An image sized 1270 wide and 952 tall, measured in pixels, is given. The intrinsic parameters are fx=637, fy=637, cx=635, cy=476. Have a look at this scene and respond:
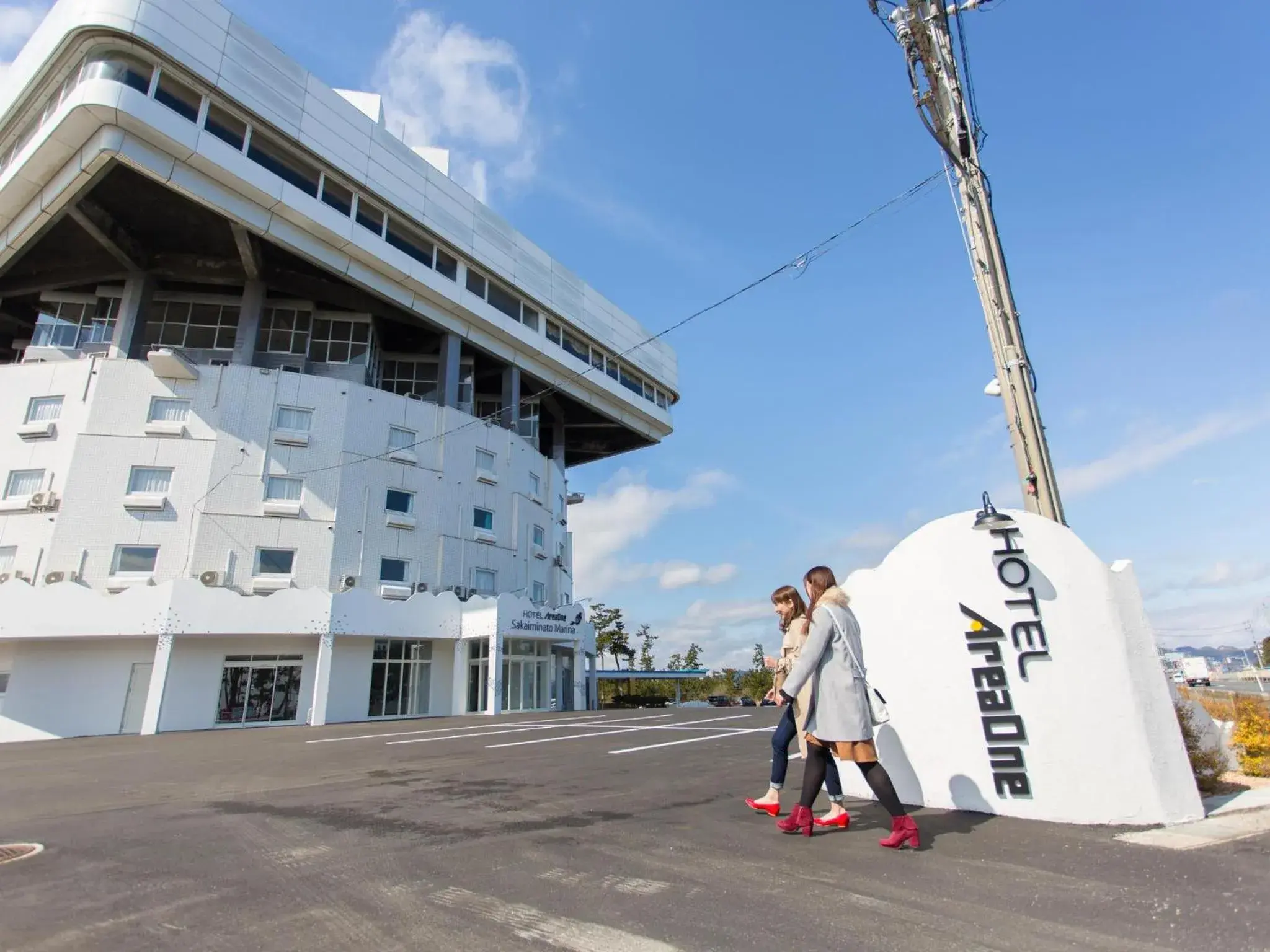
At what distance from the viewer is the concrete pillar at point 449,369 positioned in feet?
94.2

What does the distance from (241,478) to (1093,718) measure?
26.0 meters

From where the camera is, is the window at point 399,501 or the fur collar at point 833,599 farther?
the window at point 399,501

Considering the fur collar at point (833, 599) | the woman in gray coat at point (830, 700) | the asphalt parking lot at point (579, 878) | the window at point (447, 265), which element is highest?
the window at point (447, 265)

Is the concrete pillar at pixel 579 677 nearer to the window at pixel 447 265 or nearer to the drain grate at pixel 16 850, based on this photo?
the window at pixel 447 265

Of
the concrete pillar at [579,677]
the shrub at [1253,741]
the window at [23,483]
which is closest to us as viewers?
the shrub at [1253,741]

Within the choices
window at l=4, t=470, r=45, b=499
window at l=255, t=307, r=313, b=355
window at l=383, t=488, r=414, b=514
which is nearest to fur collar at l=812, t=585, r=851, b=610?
window at l=383, t=488, r=414, b=514

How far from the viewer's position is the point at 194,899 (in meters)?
3.00

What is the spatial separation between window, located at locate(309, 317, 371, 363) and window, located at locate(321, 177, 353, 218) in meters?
5.79

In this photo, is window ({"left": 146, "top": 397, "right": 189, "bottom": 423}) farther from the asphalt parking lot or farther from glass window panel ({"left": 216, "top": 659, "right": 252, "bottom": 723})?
the asphalt parking lot

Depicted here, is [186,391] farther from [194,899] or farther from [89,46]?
[194,899]

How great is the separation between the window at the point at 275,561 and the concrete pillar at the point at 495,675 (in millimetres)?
7723

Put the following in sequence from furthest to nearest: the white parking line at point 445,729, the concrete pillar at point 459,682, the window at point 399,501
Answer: the window at point 399,501 → the concrete pillar at point 459,682 → the white parking line at point 445,729

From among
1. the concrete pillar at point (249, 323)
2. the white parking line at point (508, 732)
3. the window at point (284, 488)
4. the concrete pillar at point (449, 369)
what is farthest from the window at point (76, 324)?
the white parking line at point (508, 732)

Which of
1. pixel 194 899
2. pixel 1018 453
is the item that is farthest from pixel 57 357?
pixel 1018 453
